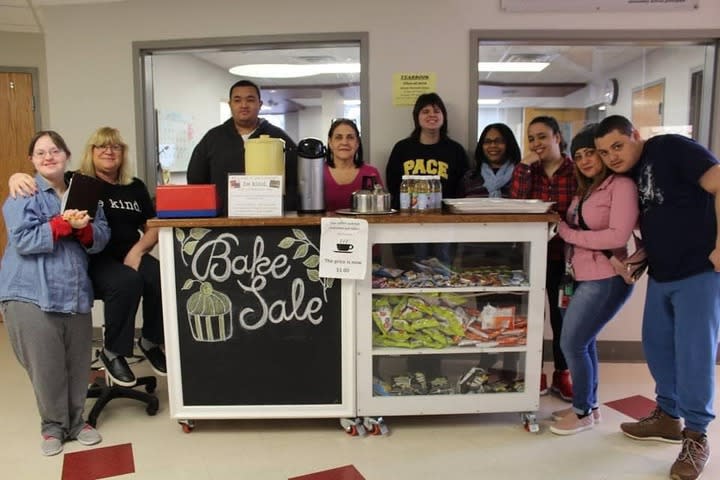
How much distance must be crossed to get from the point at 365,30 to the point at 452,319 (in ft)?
5.68

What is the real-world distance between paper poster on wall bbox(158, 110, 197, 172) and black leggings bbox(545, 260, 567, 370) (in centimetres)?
252

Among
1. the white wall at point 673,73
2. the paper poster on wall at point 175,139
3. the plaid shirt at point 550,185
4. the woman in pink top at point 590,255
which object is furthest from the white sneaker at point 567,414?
the paper poster on wall at point 175,139

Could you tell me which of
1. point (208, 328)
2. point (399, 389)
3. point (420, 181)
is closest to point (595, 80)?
point (420, 181)

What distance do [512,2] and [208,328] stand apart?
236cm

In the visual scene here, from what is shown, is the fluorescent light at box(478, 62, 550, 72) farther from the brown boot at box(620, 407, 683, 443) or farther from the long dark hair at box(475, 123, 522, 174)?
the brown boot at box(620, 407, 683, 443)

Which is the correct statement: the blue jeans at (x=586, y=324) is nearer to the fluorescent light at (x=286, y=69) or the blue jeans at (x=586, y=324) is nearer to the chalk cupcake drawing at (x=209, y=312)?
the chalk cupcake drawing at (x=209, y=312)

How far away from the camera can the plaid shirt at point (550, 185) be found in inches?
98.0

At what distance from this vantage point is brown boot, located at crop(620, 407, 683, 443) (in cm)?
221

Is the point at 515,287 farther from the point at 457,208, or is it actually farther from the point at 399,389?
the point at 399,389

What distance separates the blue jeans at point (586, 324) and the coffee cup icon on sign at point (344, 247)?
3.18 ft

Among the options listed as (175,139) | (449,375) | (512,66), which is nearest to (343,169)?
(449,375)

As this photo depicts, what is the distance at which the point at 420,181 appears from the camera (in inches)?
90.3

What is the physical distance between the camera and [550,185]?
2.52 metres

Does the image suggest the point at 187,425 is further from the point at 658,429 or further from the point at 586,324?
the point at 658,429
